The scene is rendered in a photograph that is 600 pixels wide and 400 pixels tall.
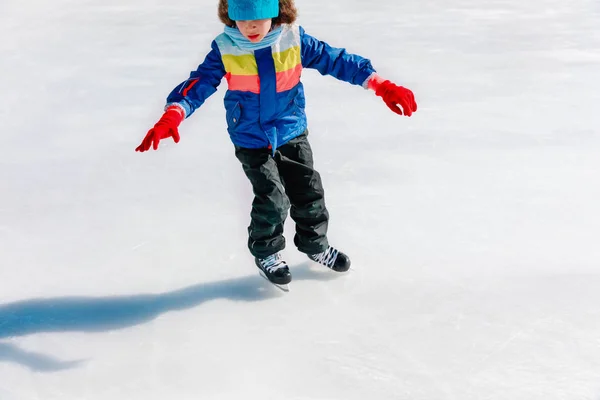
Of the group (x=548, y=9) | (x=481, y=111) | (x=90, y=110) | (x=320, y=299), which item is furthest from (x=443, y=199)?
(x=548, y=9)

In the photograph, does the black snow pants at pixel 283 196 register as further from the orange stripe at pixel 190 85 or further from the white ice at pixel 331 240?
the orange stripe at pixel 190 85

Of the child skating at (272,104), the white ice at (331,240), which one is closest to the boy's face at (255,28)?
the child skating at (272,104)

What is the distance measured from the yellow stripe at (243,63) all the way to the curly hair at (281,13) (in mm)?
110

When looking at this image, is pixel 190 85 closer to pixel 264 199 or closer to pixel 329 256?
pixel 264 199

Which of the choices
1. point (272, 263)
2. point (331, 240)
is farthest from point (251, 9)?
point (331, 240)

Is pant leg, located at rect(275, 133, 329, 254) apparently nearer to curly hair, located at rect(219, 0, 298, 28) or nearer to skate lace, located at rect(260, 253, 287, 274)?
skate lace, located at rect(260, 253, 287, 274)

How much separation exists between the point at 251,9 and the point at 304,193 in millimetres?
674

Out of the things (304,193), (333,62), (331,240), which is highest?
(333,62)

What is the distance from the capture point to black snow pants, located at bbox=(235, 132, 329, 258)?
101 inches

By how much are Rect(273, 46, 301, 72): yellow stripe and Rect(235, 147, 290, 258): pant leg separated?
286mm

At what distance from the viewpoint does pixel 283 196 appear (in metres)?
2.59

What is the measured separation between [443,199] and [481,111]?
127 cm

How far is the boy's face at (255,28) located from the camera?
234cm

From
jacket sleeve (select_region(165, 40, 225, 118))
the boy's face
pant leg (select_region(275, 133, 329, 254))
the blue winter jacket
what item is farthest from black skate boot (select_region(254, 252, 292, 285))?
the boy's face
